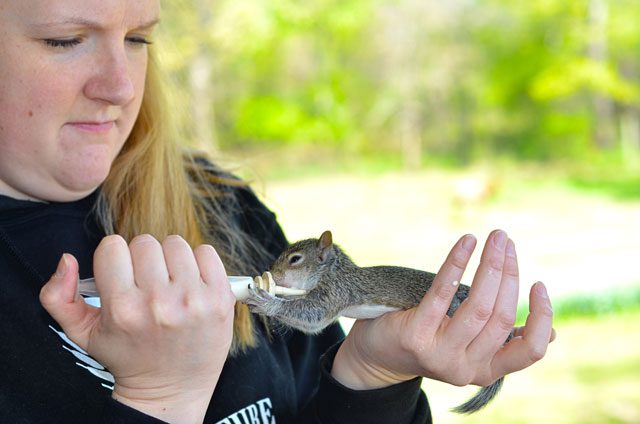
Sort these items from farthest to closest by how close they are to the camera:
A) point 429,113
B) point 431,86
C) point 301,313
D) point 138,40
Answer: point 429,113 < point 431,86 < point 301,313 < point 138,40

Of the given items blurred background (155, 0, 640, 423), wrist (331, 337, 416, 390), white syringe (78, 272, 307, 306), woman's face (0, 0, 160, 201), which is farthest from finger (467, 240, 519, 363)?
blurred background (155, 0, 640, 423)

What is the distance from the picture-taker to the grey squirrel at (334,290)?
994 mm

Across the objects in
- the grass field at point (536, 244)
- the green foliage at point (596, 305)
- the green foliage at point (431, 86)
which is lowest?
the grass field at point (536, 244)

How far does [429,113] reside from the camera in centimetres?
1053

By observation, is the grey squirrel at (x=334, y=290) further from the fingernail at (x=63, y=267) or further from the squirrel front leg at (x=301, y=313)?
the fingernail at (x=63, y=267)

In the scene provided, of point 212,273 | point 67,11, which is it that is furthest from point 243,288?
point 67,11

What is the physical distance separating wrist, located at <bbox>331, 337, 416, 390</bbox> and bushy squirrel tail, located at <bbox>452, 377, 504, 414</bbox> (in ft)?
0.30

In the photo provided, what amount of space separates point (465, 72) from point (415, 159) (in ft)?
4.50

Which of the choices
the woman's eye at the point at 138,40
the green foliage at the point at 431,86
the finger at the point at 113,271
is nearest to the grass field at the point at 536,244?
the woman's eye at the point at 138,40

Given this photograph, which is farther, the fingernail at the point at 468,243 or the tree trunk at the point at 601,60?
the tree trunk at the point at 601,60

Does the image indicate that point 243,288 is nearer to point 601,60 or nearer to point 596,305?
point 596,305

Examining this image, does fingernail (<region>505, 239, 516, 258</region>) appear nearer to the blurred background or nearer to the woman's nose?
the woman's nose

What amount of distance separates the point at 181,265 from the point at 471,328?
1.07 ft

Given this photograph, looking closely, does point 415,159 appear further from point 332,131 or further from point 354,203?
point 354,203
